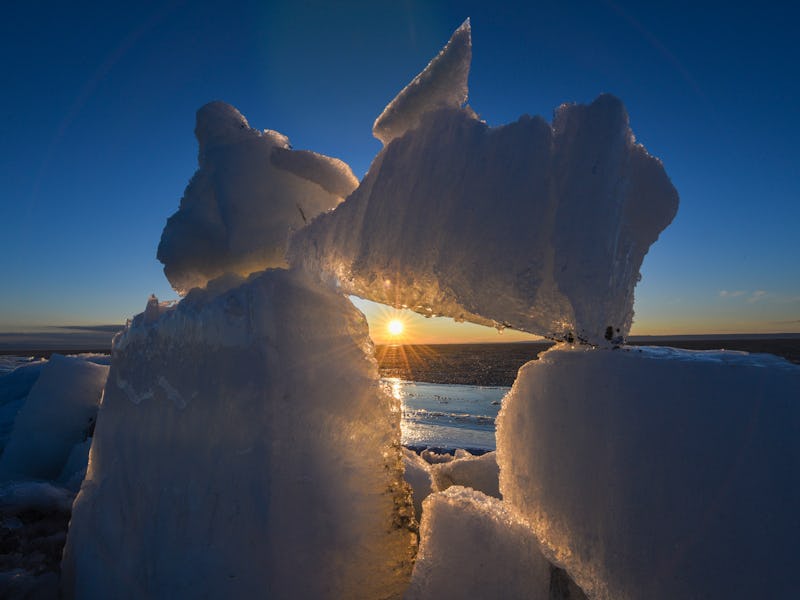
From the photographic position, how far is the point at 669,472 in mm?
1069

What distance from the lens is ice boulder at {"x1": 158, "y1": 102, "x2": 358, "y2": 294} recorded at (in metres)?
2.25

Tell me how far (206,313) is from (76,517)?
112cm

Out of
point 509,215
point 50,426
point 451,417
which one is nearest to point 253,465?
point 509,215

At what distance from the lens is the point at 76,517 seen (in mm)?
1940

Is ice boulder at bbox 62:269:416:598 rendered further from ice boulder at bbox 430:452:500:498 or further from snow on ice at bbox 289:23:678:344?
ice boulder at bbox 430:452:500:498

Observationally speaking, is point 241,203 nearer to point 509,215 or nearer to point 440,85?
point 440,85

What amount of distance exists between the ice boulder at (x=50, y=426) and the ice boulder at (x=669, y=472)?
3825mm

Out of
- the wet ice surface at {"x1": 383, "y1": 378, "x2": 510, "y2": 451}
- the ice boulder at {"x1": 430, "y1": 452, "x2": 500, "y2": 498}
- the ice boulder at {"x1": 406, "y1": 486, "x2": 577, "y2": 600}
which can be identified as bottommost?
the wet ice surface at {"x1": 383, "y1": 378, "x2": 510, "y2": 451}

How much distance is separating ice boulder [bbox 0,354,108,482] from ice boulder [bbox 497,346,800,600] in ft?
12.5

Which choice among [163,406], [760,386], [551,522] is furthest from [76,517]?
[760,386]

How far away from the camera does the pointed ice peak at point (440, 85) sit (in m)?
1.63

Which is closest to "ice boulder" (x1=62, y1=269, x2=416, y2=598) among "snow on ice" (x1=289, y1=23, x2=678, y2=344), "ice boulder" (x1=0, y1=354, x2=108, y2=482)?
"snow on ice" (x1=289, y1=23, x2=678, y2=344)

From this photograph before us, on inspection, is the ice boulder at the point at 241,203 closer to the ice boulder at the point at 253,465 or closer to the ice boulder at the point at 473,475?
the ice boulder at the point at 253,465

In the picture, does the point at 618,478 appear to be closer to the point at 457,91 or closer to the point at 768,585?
the point at 768,585
